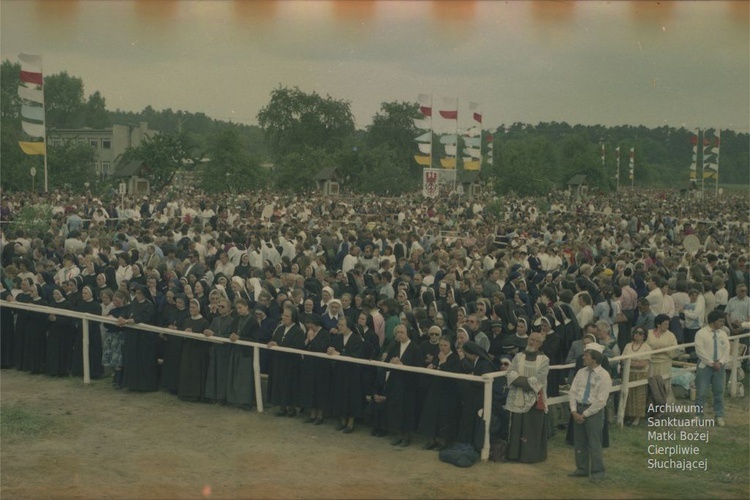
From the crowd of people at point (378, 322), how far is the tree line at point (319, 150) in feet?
94.8

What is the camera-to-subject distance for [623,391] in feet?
36.7

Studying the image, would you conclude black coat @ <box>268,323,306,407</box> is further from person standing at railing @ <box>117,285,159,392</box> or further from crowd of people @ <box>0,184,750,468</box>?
person standing at railing @ <box>117,285,159,392</box>

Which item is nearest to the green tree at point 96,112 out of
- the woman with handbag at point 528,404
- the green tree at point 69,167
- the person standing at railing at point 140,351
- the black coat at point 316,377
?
the green tree at point 69,167

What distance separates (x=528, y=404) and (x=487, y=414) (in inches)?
18.5

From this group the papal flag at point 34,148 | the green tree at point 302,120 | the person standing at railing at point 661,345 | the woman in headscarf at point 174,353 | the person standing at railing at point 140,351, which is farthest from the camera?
the green tree at point 302,120

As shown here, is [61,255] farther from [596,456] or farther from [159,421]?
[596,456]

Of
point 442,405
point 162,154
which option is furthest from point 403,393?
point 162,154

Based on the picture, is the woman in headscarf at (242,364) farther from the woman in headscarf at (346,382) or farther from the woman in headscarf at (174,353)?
the woman in headscarf at (346,382)

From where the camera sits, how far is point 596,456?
9.08m

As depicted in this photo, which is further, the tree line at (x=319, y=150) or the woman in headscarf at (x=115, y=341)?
the tree line at (x=319, y=150)

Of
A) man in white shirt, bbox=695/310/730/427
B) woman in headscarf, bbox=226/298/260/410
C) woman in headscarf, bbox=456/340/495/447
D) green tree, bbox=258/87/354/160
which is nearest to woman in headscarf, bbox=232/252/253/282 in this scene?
woman in headscarf, bbox=226/298/260/410

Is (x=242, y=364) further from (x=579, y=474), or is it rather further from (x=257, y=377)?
(x=579, y=474)

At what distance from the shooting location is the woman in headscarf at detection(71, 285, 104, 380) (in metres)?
13.5

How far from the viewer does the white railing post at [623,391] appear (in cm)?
1115
